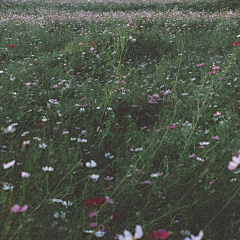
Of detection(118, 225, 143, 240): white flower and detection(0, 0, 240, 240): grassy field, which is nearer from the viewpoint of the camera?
detection(118, 225, 143, 240): white flower

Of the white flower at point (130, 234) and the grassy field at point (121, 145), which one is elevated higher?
the white flower at point (130, 234)

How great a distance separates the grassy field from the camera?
4.37 feet

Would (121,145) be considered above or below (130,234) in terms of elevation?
below

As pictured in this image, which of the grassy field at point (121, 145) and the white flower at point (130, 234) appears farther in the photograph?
the grassy field at point (121, 145)

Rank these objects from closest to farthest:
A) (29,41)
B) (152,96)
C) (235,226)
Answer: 1. (235,226)
2. (152,96)
3. (29,41)

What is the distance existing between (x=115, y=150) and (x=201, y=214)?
0.91m

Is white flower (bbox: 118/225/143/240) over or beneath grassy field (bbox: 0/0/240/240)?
over

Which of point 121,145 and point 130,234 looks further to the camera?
point 121,145

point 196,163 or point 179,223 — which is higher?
point 196,163

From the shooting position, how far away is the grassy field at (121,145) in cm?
133

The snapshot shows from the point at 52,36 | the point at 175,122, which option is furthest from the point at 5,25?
the point at 175,122

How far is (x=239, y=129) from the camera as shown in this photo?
7.37 ft

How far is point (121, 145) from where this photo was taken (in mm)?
2195

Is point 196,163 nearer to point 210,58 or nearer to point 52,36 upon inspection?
point 210,58
